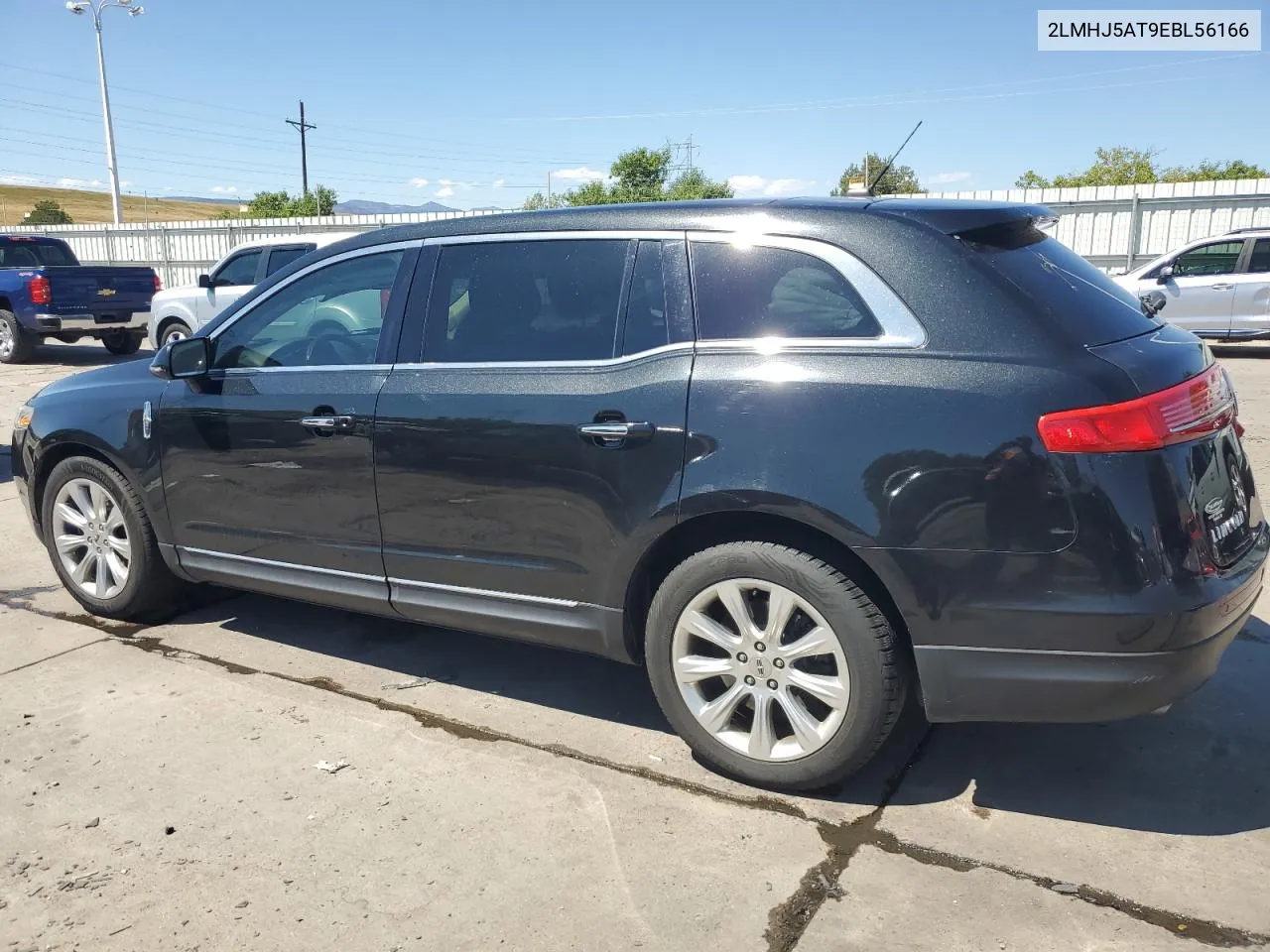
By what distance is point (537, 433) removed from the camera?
3.39 metres

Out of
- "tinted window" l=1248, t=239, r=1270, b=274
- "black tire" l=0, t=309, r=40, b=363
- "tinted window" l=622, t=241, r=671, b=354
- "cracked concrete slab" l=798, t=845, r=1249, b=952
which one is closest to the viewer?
"cracked concrete slab" l=798, t=845, r=1249, b=952

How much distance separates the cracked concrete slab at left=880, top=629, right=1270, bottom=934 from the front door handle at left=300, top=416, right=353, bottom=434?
7.55 ft

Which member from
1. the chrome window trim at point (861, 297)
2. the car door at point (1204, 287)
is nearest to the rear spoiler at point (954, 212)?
the chrome window trim at point (861, 297)

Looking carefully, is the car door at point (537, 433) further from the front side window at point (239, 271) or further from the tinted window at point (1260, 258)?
the tinted window at point (1260, 258)

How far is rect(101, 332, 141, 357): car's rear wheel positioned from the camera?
16812 mm

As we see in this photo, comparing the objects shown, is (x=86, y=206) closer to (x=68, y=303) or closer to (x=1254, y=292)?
(x=68, y=303)

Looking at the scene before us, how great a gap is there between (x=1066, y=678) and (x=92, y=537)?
4228mm

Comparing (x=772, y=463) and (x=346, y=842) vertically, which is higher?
(x=772, y=463)

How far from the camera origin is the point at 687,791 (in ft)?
10.6

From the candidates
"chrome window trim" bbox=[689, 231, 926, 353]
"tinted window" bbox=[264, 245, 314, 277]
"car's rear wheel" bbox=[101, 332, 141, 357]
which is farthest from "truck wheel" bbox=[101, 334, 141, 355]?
"chrome window trim" bbox=[689, 231, 926, 353]

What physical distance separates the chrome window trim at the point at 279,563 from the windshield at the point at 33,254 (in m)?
14.5

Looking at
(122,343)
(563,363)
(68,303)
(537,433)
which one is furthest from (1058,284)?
(122,343)

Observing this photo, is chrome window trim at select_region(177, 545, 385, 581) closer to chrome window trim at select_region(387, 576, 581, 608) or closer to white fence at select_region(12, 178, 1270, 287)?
chrome window trim at select_region(387, 576, 581, 608)

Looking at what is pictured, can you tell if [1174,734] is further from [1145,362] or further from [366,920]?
[366,920]
